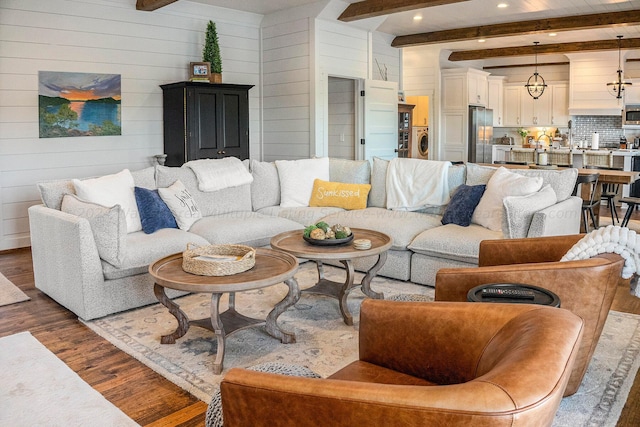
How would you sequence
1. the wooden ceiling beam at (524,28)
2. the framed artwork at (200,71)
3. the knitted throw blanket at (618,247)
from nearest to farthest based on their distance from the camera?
the knitted throw blanket at (618,247) < the framed artwork at (200,71) < the wooden ceiling beam at (524,28)

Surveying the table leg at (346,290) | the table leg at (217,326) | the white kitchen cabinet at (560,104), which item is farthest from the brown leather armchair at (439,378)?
the white kitchen cabinet at (560,104)

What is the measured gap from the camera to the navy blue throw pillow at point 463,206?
14.8 ft

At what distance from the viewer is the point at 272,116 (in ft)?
25.1

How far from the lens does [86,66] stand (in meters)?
6.07

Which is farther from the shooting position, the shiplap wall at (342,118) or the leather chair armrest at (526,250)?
the shiplap wall at (342,118)

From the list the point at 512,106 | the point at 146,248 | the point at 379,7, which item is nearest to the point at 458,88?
the point at 512,106

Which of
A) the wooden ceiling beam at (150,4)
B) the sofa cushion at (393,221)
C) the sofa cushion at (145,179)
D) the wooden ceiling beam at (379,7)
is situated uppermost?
the wooden ceiling beam at (379,7)

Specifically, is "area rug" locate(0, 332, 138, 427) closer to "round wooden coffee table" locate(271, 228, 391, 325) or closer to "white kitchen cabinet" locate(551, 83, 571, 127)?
"round wooden coffee table" locate(271, 228, 391, 325)

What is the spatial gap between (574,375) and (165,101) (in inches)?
216

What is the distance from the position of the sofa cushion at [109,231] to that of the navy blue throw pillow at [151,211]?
1.86 ft

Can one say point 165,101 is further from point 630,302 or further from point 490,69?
point 490,69

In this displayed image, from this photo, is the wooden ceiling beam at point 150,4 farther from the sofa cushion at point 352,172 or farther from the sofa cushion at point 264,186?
the sofa cushion at point 352,172

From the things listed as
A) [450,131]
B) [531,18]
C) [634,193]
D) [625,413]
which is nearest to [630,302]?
[625,413]

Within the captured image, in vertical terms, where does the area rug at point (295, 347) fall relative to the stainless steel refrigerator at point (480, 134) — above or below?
below
